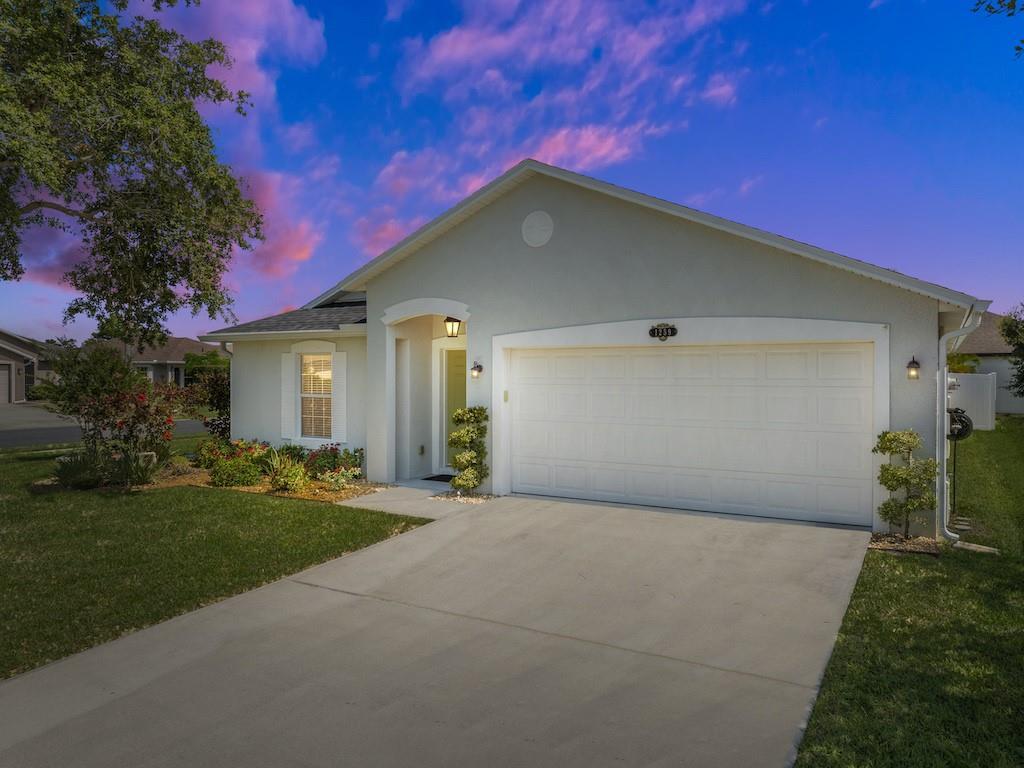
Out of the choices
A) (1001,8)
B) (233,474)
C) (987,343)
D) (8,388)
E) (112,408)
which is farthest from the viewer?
(8,388)

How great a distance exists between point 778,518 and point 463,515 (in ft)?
14.5

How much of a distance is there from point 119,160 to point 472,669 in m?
11.8

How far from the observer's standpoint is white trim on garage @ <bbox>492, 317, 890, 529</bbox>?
7621 millimetres

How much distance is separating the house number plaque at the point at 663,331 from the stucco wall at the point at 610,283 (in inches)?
6.6

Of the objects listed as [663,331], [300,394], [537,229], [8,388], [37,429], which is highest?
[537,229]

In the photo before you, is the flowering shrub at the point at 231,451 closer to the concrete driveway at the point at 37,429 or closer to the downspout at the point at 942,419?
the concrete driveway at the point at 37,429

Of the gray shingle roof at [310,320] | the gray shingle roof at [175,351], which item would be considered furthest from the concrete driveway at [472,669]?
the gray shingle roof at [175,351]

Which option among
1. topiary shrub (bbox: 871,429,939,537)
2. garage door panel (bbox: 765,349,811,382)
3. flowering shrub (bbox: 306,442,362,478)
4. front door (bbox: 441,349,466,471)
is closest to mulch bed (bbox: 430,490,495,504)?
front door (bbox: 441,349,466,471)

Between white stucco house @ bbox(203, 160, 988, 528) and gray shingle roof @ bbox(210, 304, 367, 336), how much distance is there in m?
0.61

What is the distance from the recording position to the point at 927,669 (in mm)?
4309

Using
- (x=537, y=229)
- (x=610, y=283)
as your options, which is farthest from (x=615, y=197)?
(x=537, y=229)

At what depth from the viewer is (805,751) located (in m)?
3.38

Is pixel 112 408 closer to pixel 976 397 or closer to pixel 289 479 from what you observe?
pixel 289 479

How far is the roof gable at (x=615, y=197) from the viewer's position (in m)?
7.24
